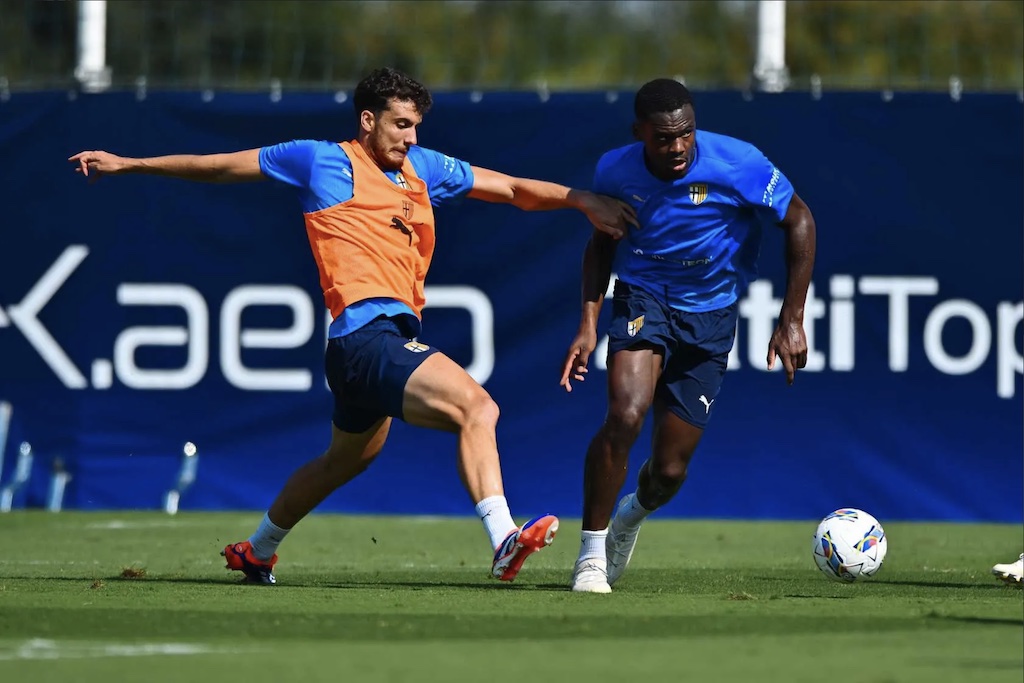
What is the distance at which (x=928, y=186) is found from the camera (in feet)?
39.8

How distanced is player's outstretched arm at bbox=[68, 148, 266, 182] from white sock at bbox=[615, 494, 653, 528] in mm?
2293

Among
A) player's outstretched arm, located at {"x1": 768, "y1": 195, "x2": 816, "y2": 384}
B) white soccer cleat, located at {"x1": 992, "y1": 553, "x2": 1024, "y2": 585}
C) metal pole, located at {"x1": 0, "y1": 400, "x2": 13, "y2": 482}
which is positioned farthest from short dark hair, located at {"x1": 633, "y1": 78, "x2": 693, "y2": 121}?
metal pole, located at {"x1": 0, "y1": 400, "x2": 13, "y2": 482}

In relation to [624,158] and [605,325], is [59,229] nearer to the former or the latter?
[605,325]

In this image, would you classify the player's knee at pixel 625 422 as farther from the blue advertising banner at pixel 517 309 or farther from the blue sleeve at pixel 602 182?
the blue advertising banner at pixel 517 309

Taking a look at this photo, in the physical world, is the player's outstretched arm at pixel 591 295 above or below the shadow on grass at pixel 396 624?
above

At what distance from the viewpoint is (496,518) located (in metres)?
7.13

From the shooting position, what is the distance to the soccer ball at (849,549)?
7992 mm

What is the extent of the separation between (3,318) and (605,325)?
433 centimetres

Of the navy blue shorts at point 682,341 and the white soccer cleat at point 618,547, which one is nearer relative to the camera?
the navy blue shorts at point 682,341

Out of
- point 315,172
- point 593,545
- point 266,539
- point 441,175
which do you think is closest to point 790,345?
point 593,545

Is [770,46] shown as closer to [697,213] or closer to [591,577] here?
[697,213]

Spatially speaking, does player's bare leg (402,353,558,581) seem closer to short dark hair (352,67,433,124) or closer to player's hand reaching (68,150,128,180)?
short dark hair (352,67,433,124)

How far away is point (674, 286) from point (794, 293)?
1.82 ft

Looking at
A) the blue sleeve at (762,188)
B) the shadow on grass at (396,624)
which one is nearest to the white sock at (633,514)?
the shadow on grass at (396,624)
